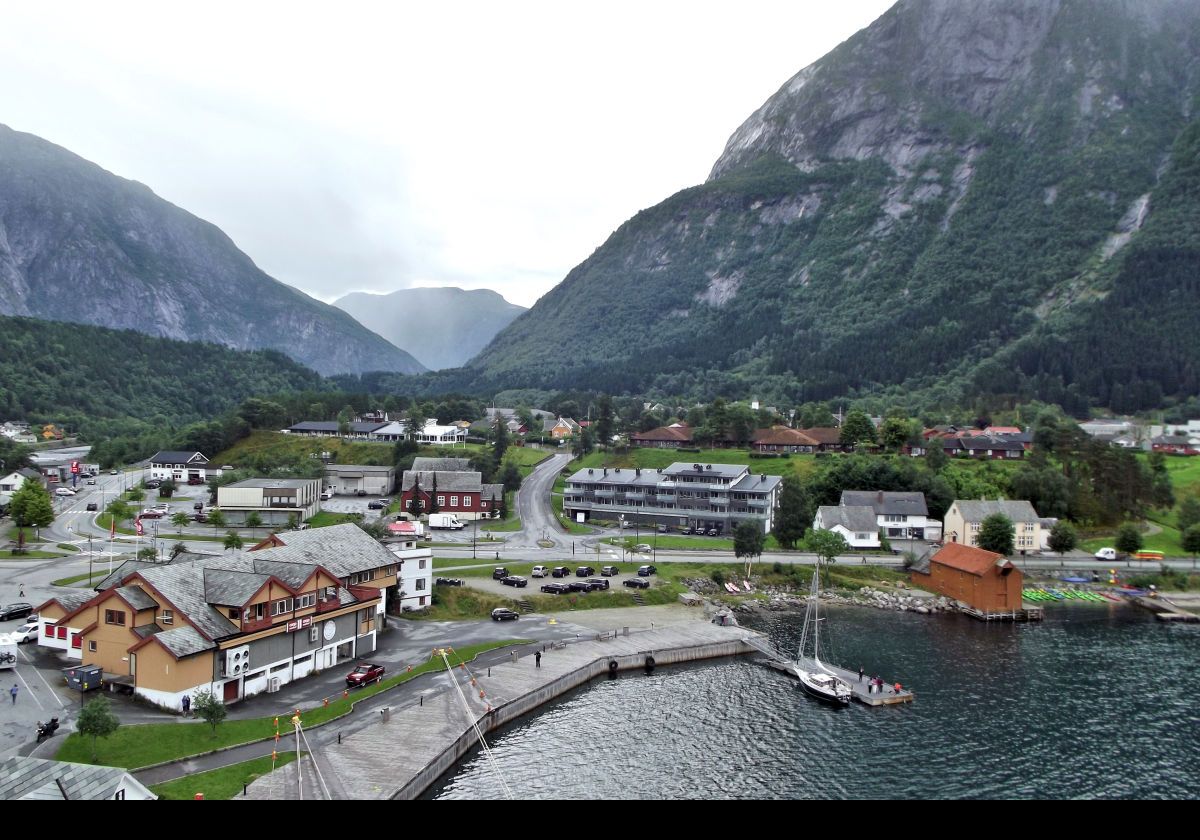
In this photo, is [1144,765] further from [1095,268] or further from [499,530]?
[1095,268]

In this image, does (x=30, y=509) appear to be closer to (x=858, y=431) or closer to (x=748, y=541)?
(x=748, y=541)

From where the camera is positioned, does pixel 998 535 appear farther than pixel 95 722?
Yes

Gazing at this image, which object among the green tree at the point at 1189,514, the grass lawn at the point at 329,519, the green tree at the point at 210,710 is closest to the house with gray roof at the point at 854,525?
the green tree at the point at 1189,514

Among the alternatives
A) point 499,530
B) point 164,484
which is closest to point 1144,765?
point 499,530

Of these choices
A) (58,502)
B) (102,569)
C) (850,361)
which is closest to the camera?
(102,569)

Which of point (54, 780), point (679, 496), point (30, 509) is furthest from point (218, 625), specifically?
point (679, 496)

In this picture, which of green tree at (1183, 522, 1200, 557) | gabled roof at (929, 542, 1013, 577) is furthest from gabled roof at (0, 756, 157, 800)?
green tree at (1183, 522, 1200, 557)
